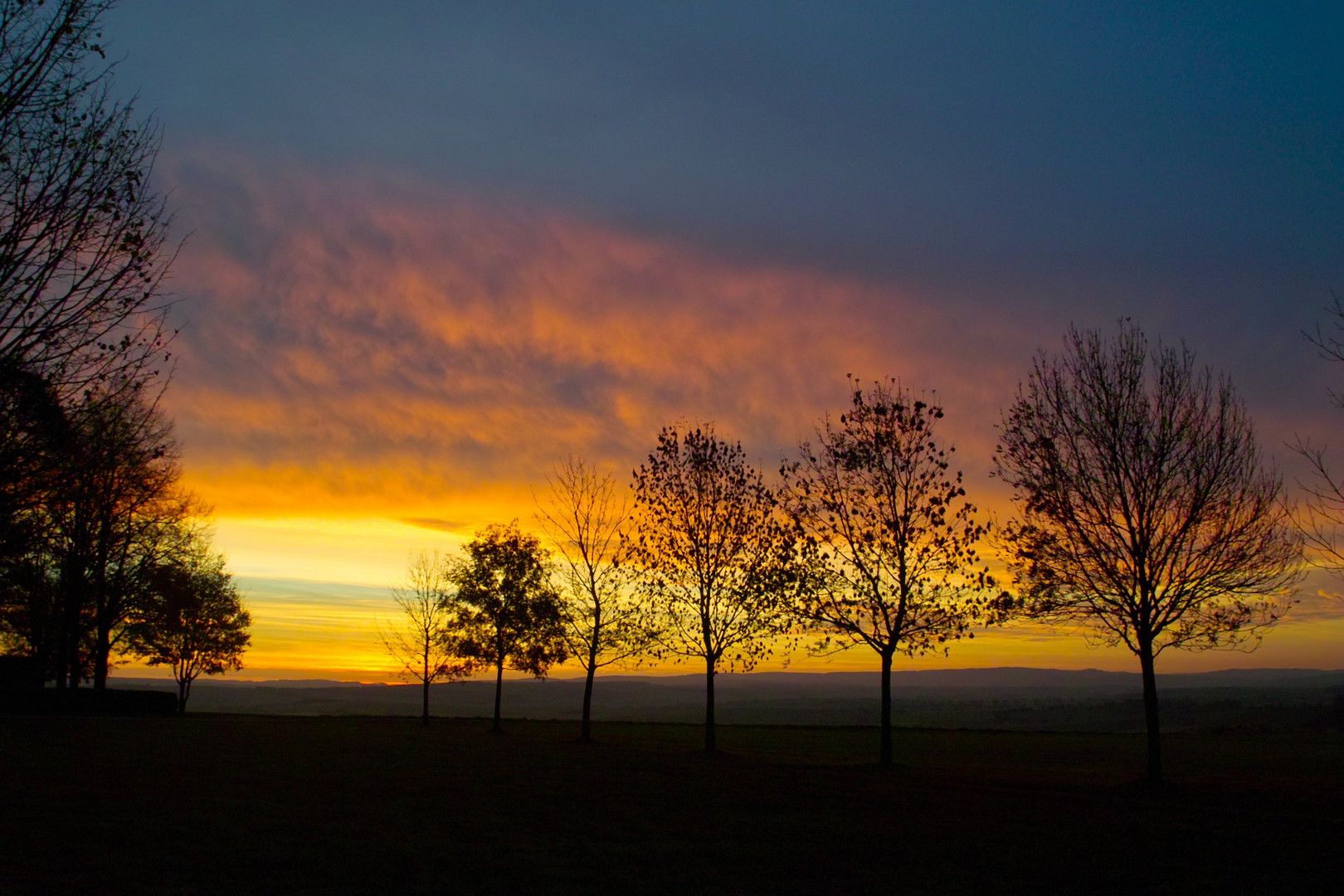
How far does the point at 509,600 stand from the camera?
52781 millimetres

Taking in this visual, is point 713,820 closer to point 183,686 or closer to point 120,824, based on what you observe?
point 120,824

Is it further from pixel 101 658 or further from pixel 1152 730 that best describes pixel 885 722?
pixel 101 658

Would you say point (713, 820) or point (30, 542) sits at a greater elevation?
point (30, 542)

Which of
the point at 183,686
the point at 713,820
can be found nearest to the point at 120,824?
the point at 713,820

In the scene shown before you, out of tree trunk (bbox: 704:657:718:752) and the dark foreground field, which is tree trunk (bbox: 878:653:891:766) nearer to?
the dark foreground field

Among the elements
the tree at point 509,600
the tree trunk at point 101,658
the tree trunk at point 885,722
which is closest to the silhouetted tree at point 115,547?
the tree trunk at point 101,658

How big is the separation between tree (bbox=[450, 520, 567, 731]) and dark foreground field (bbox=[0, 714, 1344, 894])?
18.8 meters

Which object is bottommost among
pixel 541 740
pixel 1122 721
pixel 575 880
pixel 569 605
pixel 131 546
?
pixel 1122 721

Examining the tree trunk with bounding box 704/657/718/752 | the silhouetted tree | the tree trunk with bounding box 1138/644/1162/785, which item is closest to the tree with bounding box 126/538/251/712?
the silhouetted tree

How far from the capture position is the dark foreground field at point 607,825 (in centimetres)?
1257

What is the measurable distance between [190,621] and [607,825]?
172 feet

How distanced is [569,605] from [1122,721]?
84.7 meters

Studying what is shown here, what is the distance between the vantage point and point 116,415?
14.4m

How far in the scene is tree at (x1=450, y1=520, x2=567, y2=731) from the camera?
51.2m
